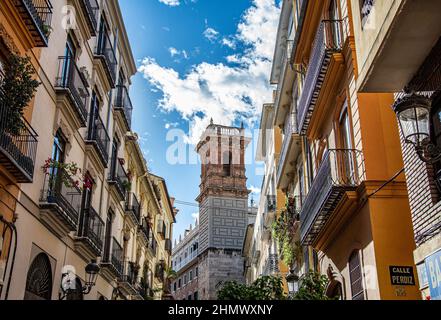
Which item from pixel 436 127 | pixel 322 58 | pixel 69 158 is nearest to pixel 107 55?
pixel 69 158

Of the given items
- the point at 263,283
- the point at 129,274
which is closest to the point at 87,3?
the point at 263,283

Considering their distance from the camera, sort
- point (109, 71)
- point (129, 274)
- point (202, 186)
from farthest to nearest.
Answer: point (202, 186) < point (129, 274) < point (109, 71)

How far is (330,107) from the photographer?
12828mm

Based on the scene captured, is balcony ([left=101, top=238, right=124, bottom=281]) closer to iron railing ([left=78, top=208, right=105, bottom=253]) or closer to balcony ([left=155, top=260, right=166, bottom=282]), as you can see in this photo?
iron railing ([left=78, top=208, right=105, bottom=253])

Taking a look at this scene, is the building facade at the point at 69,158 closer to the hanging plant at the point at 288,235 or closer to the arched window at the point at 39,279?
the arched window at the point at 39,279

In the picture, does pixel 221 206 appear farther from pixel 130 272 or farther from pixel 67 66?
pixel 67 66

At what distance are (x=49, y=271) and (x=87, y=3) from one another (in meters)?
7.08

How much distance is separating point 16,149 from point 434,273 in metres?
6.89

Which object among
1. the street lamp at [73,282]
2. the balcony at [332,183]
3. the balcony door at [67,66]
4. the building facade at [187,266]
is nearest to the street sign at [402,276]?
the balcony at [332,183]

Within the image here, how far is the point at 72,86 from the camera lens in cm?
1358

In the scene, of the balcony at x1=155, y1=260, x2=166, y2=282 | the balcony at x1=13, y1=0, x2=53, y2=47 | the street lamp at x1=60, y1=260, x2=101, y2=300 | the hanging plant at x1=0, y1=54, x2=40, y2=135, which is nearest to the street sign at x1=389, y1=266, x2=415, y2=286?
the hanging plant at x1=0, y1=54, x2=40, y2=135

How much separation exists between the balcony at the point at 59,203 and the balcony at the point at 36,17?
2852 millimetres

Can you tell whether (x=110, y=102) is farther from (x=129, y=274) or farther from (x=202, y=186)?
(x=202, y=186)

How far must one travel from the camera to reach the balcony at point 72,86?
13102 millimetres
